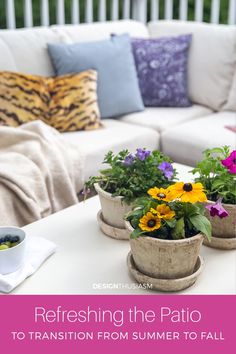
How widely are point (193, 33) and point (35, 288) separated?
6.97 feet

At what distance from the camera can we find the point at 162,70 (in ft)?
9.08

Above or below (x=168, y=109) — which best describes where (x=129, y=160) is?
above

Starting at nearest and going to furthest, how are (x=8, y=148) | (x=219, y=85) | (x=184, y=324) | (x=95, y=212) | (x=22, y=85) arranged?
1. (x=184, y=324)
2. (x=95, y=212)
3. (x=8, y=148)
4. (x=22, y=85)
5. (x=219, y=85)

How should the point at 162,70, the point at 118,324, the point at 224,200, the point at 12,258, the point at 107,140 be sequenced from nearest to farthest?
the point at 118,324 → the point at 12,258 → the point at 224,200 → the point at 107,140 → the point at 162,70

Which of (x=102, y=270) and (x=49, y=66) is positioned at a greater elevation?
(x=49, y=66)

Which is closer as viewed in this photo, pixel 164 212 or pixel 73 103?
pixel 164 212

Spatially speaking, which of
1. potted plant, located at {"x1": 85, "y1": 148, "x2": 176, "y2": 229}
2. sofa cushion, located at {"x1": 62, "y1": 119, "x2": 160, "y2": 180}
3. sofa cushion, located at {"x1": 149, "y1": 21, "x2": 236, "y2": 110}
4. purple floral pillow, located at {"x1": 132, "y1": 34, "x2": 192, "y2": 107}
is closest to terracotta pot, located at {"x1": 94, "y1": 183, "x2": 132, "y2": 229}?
potted plant, located at {"x1": 85, "y1": 148, "x2": 176, "y2": 229}

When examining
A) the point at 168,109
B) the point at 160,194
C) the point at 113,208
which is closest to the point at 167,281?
the point at 160,194

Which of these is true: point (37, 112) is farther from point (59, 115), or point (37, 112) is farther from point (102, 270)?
point (102, 270)

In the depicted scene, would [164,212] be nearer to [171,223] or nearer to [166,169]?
[171,223]

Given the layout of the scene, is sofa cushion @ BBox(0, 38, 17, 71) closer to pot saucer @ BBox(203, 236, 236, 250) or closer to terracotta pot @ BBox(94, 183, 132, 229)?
terracotta pot @ BBox(94, 183, 132, 229)

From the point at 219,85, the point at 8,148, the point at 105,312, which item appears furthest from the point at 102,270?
the point at 219,85

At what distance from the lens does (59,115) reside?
236 centimetres

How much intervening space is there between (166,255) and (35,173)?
2.77 feet
